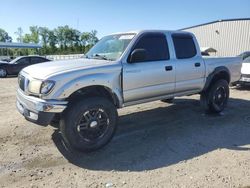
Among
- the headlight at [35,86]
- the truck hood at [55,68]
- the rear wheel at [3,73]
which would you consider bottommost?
the rear wheel at [3,73]

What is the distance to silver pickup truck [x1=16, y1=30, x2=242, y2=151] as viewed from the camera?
4.41 metres

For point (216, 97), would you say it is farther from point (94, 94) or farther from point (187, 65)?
point (94, 94)

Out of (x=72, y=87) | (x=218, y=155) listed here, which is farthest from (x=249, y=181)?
(x=72, y=87)

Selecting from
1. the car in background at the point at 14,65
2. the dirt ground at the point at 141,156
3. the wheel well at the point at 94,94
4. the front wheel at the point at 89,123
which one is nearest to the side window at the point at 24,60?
the car in background at the point at 14,65

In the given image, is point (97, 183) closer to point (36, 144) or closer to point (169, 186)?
point (169, 186)

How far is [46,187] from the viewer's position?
369cm

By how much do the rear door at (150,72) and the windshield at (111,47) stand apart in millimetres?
238

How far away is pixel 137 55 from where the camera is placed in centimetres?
514

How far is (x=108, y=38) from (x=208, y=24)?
1184 inches

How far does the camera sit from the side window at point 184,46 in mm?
6299

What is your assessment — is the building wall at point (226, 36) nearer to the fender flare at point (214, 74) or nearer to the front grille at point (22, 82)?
the fender flare at point (214, 74)

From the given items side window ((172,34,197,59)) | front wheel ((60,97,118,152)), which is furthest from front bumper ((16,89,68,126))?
side window ((172,34,197,59))

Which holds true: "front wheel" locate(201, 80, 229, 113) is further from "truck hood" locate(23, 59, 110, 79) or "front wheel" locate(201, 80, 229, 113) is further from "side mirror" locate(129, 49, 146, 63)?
"truck hood" locate(23, 59, 110, 79)

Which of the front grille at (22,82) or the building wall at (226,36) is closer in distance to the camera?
the front grille at (22,82)
